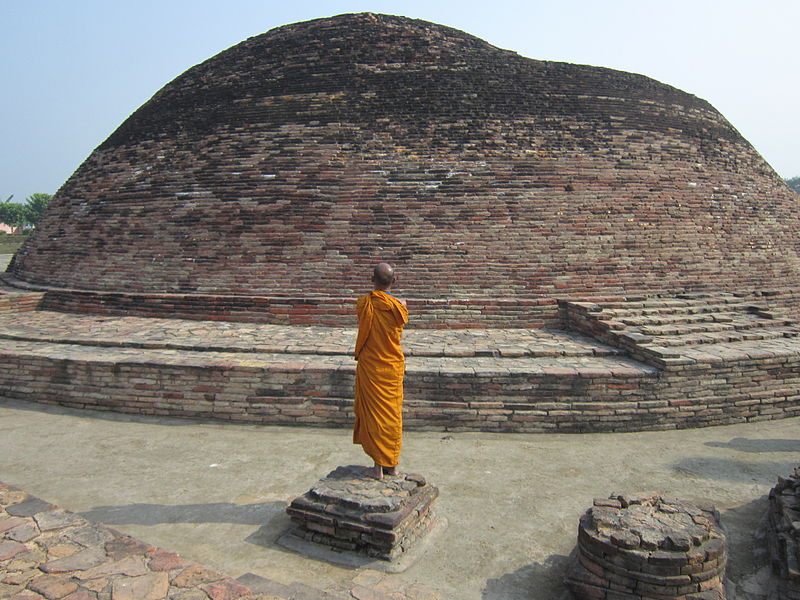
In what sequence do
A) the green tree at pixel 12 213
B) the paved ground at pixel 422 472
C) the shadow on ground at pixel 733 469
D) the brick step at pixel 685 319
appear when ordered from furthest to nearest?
the green tree at pixel 12 213 < the brick step at pixel 685 319 < the shadow on ground at pixel 733 469 < the paved ground at pixel 422 472

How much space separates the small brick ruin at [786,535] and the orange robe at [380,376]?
1992 millimetres

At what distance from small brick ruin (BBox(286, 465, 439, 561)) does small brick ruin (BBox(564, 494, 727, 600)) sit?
0.85 m

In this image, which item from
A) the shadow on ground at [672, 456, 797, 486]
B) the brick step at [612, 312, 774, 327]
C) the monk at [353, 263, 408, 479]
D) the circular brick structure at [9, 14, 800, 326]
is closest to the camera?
the monk at [353, 263, 408, 479]

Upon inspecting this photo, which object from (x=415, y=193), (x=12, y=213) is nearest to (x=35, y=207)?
(x=12, y=213)

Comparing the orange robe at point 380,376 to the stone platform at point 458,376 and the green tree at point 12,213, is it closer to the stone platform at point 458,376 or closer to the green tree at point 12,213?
the stone platform at point 458,376

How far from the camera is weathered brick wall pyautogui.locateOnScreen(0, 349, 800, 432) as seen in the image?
4.75 meters

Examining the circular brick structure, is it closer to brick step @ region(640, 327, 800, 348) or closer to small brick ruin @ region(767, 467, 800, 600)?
brick step @ region(640, 327, 800, 348)

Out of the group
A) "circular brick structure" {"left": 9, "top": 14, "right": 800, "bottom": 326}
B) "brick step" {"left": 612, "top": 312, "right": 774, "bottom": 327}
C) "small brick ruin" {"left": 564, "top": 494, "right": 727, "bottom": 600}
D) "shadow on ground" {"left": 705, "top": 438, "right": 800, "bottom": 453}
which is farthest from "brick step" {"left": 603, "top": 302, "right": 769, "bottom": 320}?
"small brick ruin" {"left": 564, "top": 494, "right": 727, "bottom": 600}

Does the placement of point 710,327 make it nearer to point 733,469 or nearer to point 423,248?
point 733,469

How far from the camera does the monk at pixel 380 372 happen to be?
3184mm

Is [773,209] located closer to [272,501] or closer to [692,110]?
[692,110]

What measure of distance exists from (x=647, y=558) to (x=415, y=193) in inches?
211

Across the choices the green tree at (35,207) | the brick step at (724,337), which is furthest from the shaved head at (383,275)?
the green tree at (35,207)

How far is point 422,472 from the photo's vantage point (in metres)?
3.95
